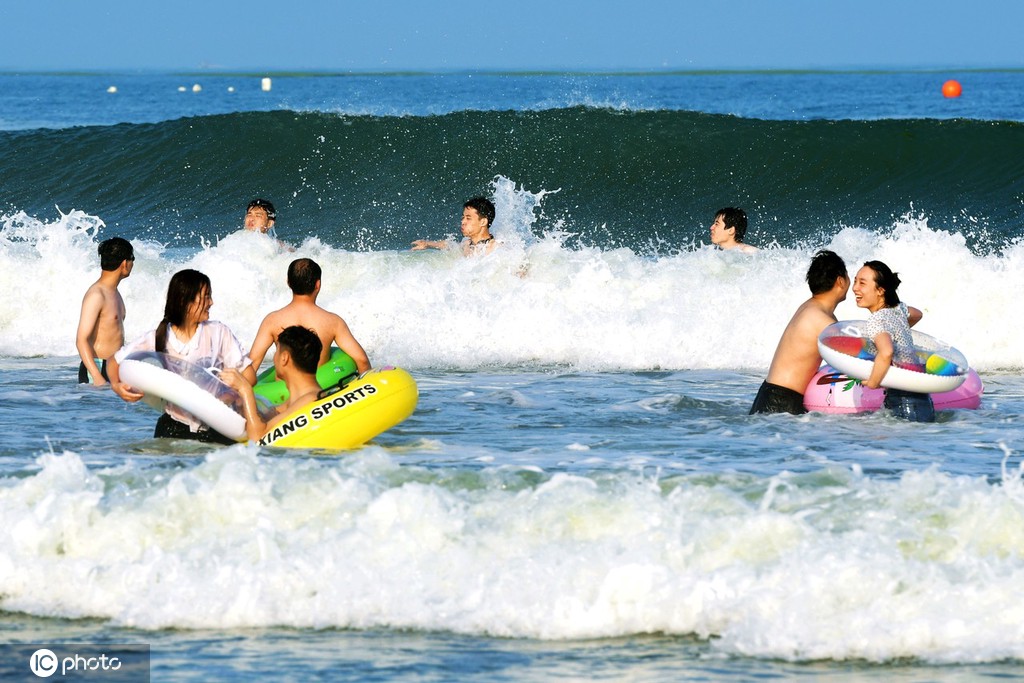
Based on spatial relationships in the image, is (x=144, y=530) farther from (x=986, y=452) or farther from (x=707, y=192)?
(x=707, y=192)

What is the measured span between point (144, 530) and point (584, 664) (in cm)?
211

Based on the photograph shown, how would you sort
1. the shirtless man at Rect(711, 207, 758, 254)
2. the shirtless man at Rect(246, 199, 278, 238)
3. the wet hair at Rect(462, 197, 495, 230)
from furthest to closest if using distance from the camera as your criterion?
1. the shirtless man at Rect(246, 199, 278, 238)
2. the shirtless man at Rect(711, 207, 758, 254)
3. the wet hair at Rect(462, 197, 495, 230)

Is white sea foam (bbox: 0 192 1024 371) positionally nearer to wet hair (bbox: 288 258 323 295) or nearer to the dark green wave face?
wet hair (bbox: 288 258 323 295)

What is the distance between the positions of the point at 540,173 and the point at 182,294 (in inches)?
620

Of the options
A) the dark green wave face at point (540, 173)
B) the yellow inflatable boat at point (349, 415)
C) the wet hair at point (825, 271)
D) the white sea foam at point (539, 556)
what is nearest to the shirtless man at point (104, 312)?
the yellow inflatable boat at point (349, 415)

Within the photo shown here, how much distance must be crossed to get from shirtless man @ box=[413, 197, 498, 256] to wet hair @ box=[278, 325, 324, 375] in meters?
5.44

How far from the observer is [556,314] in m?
12.9

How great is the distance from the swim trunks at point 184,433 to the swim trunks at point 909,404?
3913 mm

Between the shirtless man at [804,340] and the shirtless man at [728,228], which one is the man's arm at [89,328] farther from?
the shirtless man at [728,228]

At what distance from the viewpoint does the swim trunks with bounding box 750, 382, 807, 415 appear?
8672 mm

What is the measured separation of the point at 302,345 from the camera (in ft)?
23.9

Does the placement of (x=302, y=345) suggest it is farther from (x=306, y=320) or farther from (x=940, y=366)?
(x=940, y=366)

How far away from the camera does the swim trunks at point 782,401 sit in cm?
867

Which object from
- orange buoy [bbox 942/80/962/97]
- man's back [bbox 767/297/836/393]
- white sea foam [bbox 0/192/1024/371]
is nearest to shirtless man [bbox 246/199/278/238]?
white sea foam [bbox 0/192/1024/371]
